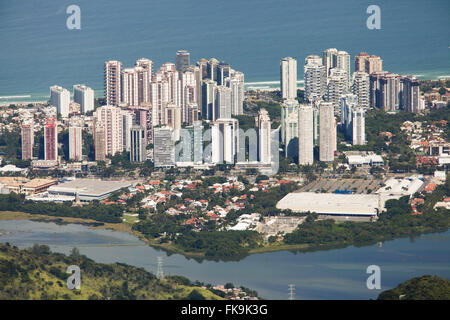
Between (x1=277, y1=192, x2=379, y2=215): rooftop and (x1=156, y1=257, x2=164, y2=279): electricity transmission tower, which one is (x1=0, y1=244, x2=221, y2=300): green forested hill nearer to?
(x1=156, y1=257, x2=164, y2=279): electricity transmission tower

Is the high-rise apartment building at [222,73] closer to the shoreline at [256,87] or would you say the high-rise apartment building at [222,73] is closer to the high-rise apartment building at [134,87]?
the shoreline at [256,87]

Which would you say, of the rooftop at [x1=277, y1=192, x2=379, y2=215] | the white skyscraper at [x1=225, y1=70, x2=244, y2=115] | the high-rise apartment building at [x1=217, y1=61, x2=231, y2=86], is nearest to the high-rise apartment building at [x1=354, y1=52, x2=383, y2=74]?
the high-rise apartment building at [x1=217, y1=61, x2=231, y2=86]

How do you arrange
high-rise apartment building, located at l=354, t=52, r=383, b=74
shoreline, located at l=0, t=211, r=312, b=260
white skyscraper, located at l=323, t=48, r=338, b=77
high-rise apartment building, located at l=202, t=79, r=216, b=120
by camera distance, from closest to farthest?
shoreline, located at l=0, t=211, r=312, b=260 < high-rise apartment building, located at l=202, t=79, r=216, b=120 < white skyscraper, located at l=323, t=48, r=338, b=77 < high-rise apartment building, located at l=354, t=52, r=383, b=74

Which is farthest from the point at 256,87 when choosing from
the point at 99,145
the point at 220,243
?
the point at 220,243

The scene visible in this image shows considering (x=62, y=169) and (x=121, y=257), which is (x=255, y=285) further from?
(x=62, y=169)

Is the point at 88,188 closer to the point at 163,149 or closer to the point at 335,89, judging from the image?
the point at 163,149
